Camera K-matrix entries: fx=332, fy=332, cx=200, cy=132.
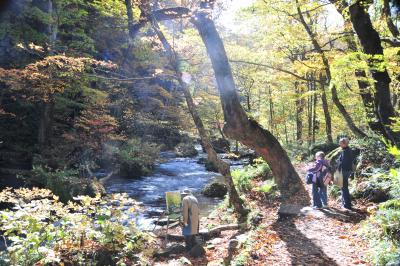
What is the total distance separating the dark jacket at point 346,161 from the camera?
7906mm

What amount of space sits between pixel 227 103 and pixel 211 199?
6976 millimetres

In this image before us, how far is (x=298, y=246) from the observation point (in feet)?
20.5

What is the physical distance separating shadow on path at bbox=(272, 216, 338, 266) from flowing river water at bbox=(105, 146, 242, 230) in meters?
5.30

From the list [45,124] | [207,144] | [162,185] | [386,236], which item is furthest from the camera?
[162,185]

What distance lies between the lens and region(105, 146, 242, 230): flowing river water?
44.5 ft

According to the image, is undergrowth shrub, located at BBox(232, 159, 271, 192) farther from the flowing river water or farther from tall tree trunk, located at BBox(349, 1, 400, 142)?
tall tree trunk, located at BBox(349, 1, 400, 142)

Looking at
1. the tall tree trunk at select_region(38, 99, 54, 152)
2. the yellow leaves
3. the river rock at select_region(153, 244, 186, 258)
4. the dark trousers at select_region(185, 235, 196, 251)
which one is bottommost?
the river rock at select_region(153, 244, 186, 258)

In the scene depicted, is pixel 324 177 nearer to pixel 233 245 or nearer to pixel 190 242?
pixel 233 245

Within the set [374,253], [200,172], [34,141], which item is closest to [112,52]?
[34,141]

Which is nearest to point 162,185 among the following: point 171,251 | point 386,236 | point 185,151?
point 171,251

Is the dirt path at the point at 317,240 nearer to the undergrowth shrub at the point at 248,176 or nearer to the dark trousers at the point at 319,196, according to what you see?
the dark trousers at the point at 319,196

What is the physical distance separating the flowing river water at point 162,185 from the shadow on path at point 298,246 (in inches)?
209

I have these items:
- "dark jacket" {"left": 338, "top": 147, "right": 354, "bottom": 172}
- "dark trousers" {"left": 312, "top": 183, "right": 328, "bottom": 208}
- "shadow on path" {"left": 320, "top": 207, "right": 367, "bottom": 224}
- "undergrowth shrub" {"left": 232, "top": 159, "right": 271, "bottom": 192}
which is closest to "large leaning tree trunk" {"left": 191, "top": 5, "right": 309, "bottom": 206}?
"dark trousers" {"left": 312, "top": 183, "right": 328, "bottom": 208}

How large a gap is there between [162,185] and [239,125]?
10336 millimetres
